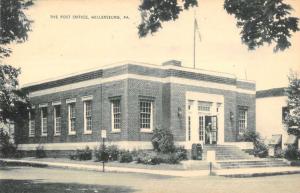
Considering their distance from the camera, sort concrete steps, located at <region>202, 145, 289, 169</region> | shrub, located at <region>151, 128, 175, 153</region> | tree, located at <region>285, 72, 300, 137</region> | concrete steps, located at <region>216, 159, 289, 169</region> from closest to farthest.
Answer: concrete steps, located at <region>216, 159, 289, 169</region>, concrete steps, located at <region>202, 145, 289, 169</region>, shrub, located at <region>151, 128, 175, 153</region>, tree, located at <region>285, 72, 300, 137</region>

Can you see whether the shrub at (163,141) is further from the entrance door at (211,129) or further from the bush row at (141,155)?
the entrance door at (211,129)

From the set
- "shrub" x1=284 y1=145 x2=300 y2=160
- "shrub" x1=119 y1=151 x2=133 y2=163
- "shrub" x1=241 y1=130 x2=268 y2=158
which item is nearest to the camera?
"shrub" x1=119 y1=151 x2=133 y2=163

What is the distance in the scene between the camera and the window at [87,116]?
95.4 ft

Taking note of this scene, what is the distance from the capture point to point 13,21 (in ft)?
40.1

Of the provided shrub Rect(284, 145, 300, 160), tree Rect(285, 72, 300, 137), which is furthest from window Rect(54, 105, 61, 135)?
shrub Rect(284, 145, 300, 160)

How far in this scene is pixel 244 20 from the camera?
365 inches

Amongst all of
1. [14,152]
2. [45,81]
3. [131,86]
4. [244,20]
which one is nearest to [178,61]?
[131,86]

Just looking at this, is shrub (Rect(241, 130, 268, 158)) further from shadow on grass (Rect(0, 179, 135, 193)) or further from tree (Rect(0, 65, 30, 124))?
shadow on grass (Rect(0, 179, 135, 193))

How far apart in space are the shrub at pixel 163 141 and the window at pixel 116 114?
204cm

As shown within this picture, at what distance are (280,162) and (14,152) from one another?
19.9 meters

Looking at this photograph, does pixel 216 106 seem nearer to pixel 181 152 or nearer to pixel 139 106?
pixel 181 152

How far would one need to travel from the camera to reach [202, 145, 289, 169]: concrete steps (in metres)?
24.0

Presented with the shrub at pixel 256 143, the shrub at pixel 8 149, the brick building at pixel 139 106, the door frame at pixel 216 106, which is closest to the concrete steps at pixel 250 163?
the brick building at pixel 139 106

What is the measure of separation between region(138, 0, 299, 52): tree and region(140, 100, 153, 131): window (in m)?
17.7
